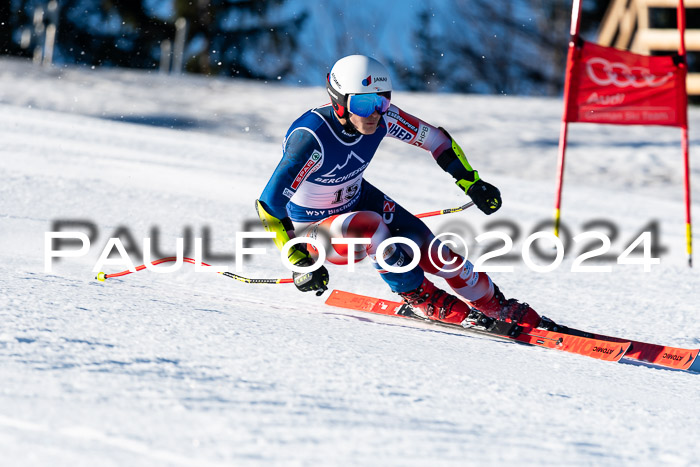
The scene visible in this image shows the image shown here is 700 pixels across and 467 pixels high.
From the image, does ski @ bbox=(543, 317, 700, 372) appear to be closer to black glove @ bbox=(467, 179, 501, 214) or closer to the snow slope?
the snow slope

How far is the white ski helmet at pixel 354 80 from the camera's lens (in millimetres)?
3645

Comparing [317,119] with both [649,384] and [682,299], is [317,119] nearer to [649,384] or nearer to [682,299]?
[649,384]

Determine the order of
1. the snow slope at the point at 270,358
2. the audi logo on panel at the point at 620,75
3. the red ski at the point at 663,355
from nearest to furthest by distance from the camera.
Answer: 1. the snow slope at the point at 270,358
2. the red ski at the point at 663,355
3. the audi logo on panel at the point at 620,75

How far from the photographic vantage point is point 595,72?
6.92 meters

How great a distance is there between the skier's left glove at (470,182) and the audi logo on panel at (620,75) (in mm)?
3115

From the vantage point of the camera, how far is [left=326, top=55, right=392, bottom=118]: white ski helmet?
364 cm

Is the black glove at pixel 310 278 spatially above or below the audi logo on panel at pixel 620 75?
below

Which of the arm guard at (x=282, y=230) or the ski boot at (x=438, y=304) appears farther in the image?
the ski boot at (x=438, y=304)

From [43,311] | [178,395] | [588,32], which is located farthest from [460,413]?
[588,32]

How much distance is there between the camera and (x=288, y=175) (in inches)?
141

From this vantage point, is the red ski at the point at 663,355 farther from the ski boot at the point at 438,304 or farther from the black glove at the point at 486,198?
the black glove at the point at 486,198

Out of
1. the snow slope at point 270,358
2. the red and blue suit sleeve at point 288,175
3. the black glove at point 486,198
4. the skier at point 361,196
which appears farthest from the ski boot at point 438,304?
the red and blue suit sleeve at point 288,175

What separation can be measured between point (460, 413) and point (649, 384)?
1.14m

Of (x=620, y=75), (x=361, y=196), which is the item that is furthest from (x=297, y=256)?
(x=620, y=75)
